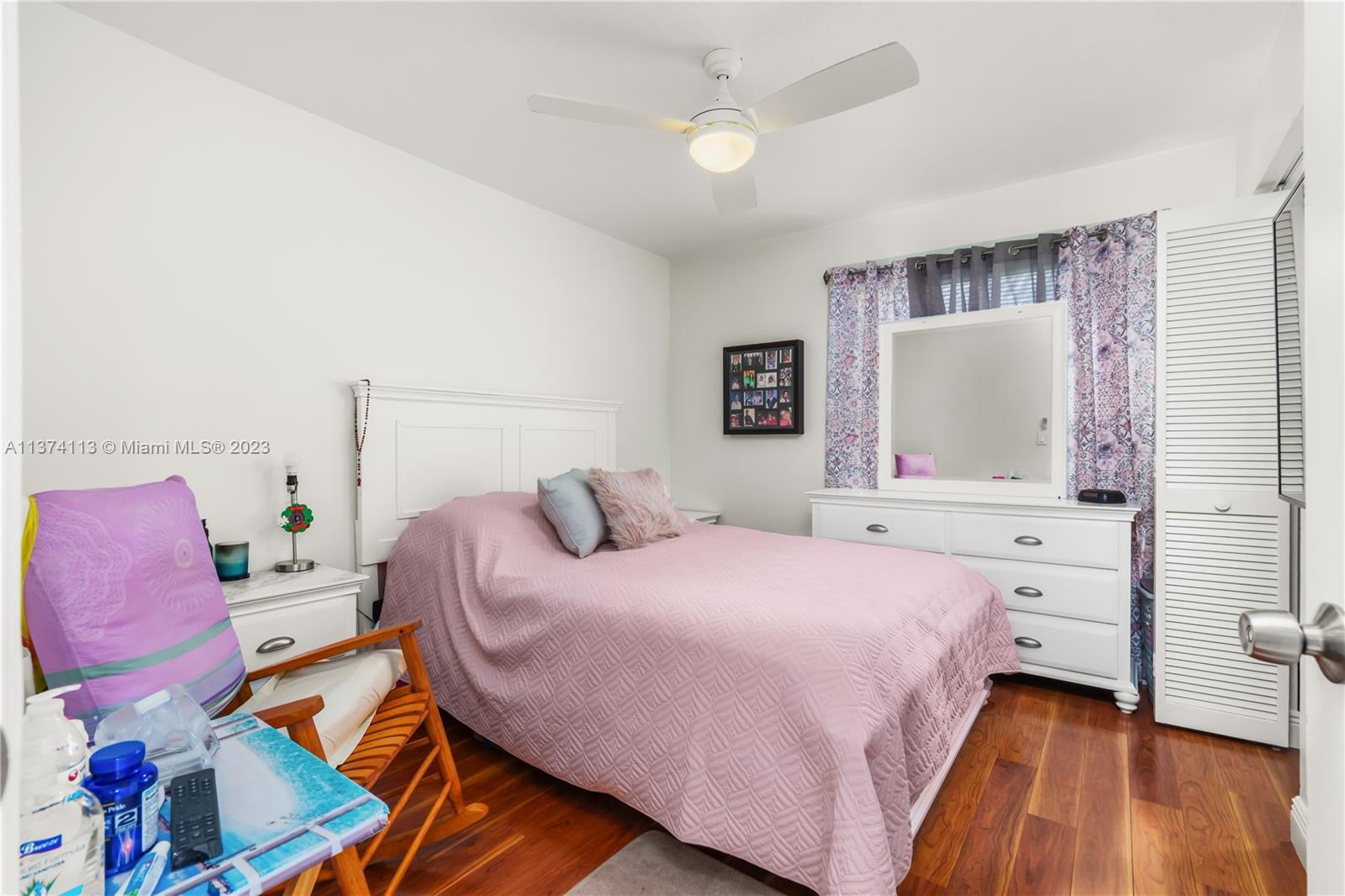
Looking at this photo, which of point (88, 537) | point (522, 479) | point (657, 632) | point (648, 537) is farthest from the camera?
point (522, 479)

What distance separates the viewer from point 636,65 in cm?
225

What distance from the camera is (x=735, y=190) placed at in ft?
8.09

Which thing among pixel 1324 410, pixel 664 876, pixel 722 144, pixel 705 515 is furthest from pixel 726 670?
pixel 705 515

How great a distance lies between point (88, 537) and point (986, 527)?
10.9ft

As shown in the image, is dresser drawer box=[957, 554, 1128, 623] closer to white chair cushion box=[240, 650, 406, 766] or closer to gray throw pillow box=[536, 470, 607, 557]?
gray throw pillow box=[536, 470, 607, 557]

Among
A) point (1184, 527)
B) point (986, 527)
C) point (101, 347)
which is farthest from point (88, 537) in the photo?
point (1184, 527)

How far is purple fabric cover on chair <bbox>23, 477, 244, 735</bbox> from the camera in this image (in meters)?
1.24

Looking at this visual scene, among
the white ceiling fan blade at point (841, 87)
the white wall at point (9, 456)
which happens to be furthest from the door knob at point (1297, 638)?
the white ceiling fan blade at point (841, 87)

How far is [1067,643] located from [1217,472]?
0.96m

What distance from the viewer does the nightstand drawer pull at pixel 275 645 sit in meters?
2.02

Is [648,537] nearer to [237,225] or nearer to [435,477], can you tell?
[435,477]

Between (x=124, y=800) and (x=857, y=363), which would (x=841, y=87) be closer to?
(x=857, y=363)

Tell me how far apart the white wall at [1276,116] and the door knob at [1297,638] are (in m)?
2.27

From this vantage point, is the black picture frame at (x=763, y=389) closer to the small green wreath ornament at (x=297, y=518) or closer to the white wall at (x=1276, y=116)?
the white wall at (x=1276, y=116)
